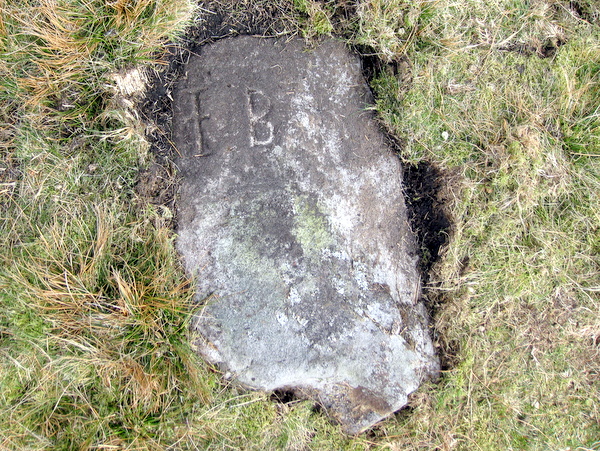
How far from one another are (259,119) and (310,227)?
59 centimetres

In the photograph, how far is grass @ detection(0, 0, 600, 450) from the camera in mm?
2125

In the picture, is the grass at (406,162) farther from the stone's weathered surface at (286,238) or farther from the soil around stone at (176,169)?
the stone's weathered surface at (286,238)

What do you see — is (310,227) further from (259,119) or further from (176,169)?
(176,169)

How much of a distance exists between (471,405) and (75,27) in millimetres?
2894

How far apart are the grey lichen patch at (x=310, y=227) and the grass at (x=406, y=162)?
2.04ft

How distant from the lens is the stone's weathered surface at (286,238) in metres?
2.08

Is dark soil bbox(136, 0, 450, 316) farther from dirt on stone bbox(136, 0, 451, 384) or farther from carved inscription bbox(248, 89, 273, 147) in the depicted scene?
carved inscription bbox(248, 89, 273, 147)

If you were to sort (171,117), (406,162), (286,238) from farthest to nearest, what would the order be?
(406,162)
(171,117)
(286,238)

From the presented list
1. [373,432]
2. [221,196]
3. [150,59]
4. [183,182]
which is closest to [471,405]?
[373,432]

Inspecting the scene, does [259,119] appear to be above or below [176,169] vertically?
above

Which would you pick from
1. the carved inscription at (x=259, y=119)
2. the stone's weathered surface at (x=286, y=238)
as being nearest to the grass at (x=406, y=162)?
the stone's weathered surface at (x=286, y=238)

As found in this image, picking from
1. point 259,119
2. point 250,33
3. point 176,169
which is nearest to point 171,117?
point 176,169

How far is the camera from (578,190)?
244 centimetres

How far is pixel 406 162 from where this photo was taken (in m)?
2.34
